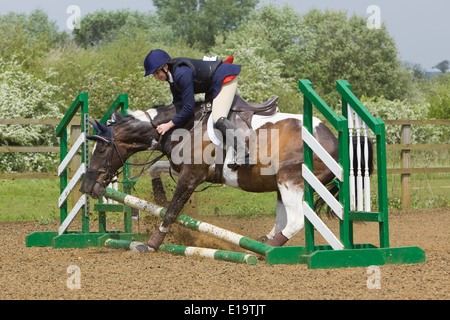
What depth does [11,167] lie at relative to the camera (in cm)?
1420

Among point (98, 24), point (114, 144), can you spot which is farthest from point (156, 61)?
point (98, 24)

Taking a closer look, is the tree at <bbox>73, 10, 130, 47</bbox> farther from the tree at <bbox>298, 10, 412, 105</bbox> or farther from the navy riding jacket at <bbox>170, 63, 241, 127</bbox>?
the navy riding jacket at <bbox>170, 63, 241, 127</bbox>

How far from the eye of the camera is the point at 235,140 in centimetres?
588

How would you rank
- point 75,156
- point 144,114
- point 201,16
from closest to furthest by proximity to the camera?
point 144,114 → point 75,156 → point 201,16

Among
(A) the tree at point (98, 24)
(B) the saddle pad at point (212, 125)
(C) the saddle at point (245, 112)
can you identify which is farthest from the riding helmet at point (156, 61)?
(A) the tree at point (98, 24)

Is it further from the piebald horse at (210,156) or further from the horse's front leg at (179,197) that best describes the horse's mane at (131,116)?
the horse's front leg at (179,197)

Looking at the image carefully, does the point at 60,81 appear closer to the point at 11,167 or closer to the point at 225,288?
the point at 11,167

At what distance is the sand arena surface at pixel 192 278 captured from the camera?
396 centimetres

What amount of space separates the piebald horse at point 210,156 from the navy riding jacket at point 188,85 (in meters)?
0.18

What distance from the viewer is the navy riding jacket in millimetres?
5863

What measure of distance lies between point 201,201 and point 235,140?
4.61 meters

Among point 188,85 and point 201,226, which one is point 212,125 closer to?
point 188,85

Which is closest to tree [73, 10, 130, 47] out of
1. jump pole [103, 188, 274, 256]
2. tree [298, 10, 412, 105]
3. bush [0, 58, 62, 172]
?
tree [298, 10, 412, 105]

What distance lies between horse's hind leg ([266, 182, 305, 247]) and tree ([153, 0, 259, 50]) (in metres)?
62.5
